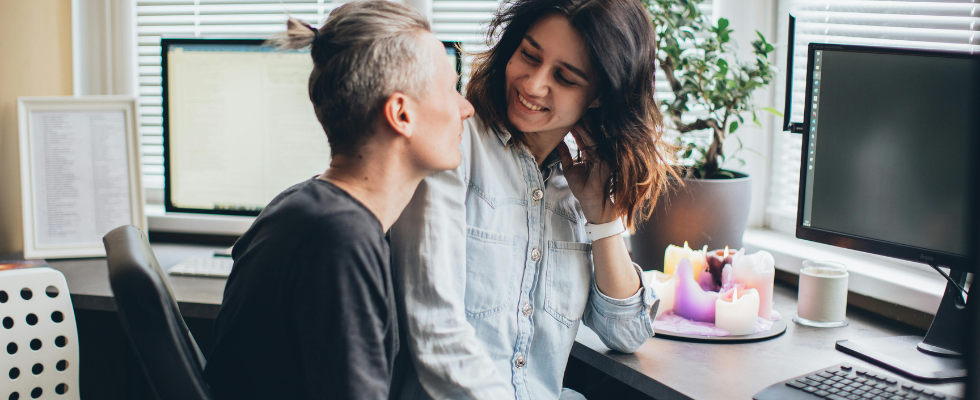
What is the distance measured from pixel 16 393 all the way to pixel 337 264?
1.02 metres

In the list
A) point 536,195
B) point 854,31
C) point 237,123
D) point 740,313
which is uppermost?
point 854,31

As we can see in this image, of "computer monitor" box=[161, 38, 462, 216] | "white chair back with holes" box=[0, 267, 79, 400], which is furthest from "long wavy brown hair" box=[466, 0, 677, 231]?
"white chair back with holes" box=[0, 267, 79, 400]

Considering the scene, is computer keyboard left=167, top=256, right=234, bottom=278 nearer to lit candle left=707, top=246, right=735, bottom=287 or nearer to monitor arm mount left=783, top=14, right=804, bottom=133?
lit candle left=707, top=246, right=735, bottom=287

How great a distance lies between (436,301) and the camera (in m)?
0.97

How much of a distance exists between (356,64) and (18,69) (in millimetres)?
1468

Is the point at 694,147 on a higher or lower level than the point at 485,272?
higher

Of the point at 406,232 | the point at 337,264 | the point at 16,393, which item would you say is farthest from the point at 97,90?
the point at 337,264

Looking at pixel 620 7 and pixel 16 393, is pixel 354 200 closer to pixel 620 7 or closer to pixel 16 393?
pixel 620 7

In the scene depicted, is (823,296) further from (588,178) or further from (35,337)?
(35,337)

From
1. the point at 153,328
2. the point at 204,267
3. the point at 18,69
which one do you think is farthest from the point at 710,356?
the point at 18,69

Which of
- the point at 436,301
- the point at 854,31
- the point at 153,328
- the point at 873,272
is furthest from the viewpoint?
the point at 854,31

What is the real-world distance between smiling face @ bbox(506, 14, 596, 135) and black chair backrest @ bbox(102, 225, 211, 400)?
596 mm

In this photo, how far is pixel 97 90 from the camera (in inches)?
84.4

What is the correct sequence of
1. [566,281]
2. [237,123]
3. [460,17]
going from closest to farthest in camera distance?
[566,281]
[237,123]
[460,17]
